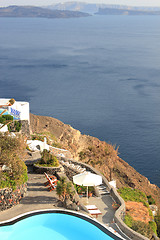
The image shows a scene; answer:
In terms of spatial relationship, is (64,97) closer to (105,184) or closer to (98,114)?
(98,114)

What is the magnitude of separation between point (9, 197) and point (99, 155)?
37.0 feet

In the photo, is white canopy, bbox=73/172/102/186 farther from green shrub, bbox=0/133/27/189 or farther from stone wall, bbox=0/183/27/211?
stone wall, bbox=0/183/27/211

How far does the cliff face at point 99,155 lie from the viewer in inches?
1074

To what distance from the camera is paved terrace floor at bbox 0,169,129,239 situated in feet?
53.9

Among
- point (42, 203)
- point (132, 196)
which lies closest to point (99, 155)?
point (132, 196)

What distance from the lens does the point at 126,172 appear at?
132 ft

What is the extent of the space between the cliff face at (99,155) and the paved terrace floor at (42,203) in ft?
26.3

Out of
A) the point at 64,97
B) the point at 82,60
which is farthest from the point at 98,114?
the point at 82,60

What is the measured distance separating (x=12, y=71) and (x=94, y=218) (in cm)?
9706

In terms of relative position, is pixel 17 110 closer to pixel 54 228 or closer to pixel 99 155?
pixel 99 155

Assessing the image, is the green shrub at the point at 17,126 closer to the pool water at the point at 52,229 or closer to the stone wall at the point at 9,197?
the stone wall at the point at 9,197

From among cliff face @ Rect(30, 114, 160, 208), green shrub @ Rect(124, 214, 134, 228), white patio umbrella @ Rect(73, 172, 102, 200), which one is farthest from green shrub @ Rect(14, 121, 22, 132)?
green shrub @ Rect(124, 214, 134, 228)

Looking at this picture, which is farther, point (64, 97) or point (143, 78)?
point (143, 78)

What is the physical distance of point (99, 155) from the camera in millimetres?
27016
